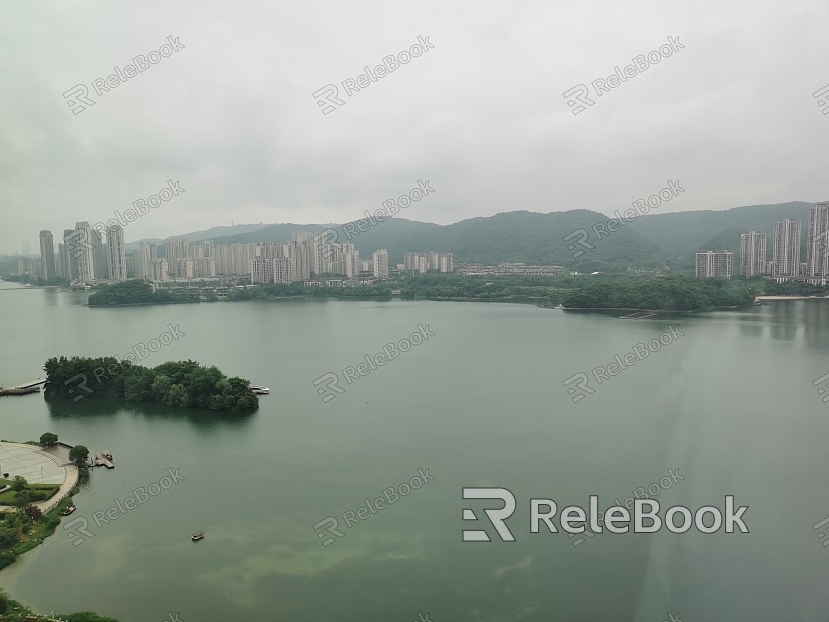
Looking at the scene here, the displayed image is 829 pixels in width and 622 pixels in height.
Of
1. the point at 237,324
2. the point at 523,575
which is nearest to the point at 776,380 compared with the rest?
the point at 523,575

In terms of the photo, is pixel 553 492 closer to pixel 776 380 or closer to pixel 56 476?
pixel 56 476

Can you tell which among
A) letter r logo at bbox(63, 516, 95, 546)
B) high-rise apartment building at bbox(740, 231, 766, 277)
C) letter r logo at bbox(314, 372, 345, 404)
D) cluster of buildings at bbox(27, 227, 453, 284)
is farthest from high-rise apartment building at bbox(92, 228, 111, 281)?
high-rise apartment building at bbox(740, 231, 766, 277)

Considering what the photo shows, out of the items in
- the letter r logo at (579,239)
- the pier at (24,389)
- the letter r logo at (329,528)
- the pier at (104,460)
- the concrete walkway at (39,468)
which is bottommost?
the letter r logo at (329,528)

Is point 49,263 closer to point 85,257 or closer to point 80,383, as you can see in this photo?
point 85,257

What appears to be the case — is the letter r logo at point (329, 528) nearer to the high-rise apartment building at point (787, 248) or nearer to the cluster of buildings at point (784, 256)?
the cluster of buildings at point (784, 256)

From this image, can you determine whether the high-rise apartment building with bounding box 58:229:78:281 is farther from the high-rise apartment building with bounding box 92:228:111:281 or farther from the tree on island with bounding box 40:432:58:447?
the tree on island with bounding box 40:432:58:447

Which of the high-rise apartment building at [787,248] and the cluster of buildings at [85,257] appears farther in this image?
the cluster of buildings at [85,257]

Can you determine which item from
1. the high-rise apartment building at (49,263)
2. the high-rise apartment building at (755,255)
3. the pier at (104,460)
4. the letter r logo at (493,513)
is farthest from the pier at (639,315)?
the high-rise apartment building at (49,263)
